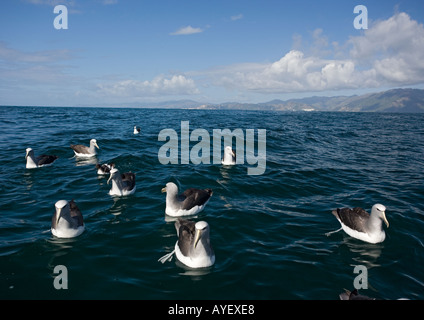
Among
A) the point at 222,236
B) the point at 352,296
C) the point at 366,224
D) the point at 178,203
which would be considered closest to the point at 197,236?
the point at 222,236

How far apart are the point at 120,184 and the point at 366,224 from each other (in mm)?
10782

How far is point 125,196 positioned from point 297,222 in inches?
327

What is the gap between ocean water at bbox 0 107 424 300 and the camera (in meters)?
7.07

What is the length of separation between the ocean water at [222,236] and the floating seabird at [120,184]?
Answer: 17.3 inches

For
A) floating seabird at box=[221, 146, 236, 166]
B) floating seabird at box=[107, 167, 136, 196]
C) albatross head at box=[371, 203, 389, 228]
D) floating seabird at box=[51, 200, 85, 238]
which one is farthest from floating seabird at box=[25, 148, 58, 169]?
albatross head at box=[371, 203, 389, 228]

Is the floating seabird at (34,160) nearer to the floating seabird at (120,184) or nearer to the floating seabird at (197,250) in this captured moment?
the floating seabird at (120,184)

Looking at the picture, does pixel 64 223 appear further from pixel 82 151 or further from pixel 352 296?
pixel 82 151

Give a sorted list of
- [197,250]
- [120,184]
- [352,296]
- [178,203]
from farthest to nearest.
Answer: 1. [120,184]
2. [178,203]
3. [197,250]
4. [352,296]

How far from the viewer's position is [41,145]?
24.1 m

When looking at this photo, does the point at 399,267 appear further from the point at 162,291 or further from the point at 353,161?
the point at 353,161

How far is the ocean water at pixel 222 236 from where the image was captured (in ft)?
23.2

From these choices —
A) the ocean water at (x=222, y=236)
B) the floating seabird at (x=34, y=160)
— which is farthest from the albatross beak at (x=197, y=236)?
the floating seabird at (x=34, y=160)

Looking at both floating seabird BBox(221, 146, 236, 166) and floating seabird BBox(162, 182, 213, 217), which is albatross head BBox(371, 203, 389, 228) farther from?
floating seabird BBox(221, 146, 236, 166)

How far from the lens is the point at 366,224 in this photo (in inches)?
374
